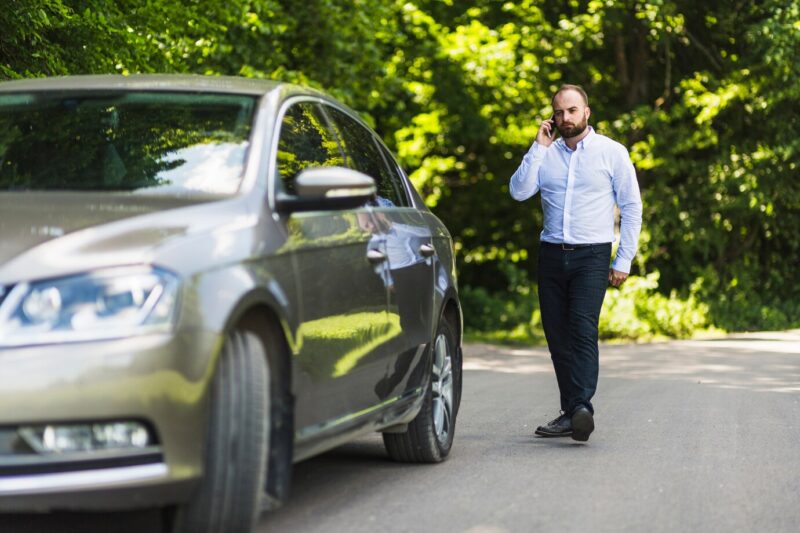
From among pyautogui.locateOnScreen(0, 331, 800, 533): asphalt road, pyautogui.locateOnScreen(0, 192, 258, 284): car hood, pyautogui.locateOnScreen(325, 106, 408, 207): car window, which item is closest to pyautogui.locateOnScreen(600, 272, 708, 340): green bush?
pyautogui.locateOnScreen(0, 331, 800, 533): asphalt road

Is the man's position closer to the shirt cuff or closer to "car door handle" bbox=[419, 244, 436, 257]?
the shirt cuff

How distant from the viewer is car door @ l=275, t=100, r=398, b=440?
17.3 feet

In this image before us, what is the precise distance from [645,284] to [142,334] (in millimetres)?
19812

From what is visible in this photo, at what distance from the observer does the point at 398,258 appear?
648 centimetres

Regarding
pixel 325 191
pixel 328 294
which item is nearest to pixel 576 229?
pixel 328 294

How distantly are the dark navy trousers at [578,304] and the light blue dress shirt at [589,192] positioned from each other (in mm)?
73

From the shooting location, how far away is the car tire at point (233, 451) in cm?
448

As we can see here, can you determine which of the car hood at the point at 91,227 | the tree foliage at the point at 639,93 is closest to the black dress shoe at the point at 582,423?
the car hood at the point at 91,227

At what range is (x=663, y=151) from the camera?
1003 inches

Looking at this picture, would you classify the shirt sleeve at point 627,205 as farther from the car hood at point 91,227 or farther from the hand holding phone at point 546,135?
the car hood at point 91,227

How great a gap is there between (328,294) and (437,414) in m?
2.07

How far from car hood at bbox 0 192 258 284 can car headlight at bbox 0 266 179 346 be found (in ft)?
0.13

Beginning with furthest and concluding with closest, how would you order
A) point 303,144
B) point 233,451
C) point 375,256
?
1. point 375,256
2. point 303,144
3. point 233,451

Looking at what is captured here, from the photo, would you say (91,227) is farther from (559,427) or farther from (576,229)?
(559,427)
